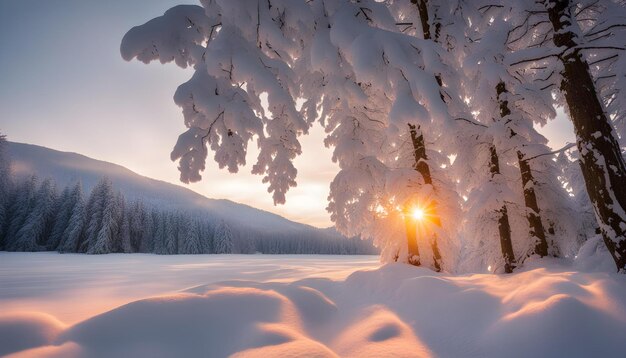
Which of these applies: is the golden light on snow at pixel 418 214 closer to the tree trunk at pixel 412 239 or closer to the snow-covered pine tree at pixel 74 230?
the tree trunk at pixel 412 239

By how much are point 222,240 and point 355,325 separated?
62.1 m

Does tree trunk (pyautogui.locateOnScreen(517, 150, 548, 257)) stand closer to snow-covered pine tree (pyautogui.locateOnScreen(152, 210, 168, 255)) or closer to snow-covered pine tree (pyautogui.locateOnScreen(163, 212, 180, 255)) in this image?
snow-covered pine tree (pyautogui.locateOnScreen(152, 210, 168, 255))

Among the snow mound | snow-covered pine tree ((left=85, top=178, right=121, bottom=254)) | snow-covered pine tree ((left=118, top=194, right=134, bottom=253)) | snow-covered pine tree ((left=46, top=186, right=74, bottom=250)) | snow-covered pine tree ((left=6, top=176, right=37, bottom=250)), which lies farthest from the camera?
snow-covered pine tree ((left=118, top=194, right=134, bottom=253))

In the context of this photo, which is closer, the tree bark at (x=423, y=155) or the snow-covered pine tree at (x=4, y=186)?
the tree bark at (x=423, y=155)

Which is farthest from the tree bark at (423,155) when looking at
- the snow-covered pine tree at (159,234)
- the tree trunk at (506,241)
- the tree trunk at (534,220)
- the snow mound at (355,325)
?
the snow-covered pine tree at (159,234)

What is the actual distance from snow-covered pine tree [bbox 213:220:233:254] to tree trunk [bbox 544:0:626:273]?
6272 cm

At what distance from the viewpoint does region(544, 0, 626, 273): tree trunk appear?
4.14 metres

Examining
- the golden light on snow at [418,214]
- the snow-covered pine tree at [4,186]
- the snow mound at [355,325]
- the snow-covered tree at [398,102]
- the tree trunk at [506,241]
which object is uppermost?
the snow-covered pine tree at [4,186]

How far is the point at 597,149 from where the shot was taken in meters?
4.27

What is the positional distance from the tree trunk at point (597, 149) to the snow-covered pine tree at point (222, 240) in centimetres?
6272

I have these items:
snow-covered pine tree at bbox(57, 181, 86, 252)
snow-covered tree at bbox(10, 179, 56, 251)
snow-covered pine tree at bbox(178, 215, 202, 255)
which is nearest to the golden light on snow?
snow-covered pine tree at bbox(57, 181, 86, 252)

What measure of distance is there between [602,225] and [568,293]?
2380mm

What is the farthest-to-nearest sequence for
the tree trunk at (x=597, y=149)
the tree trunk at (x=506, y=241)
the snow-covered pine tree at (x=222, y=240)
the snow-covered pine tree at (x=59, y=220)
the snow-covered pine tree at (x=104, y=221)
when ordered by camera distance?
the snow-covered pine tree at (x=222, y=240) < the snow-covered pine tree at (x=59, y=220) < the snow-covered pine tree at (x=104, y=221) < the tree trunk at (x=506, y=241) < the tree trunk at (x=597, y=149)

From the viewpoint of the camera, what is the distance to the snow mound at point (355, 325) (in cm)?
236
